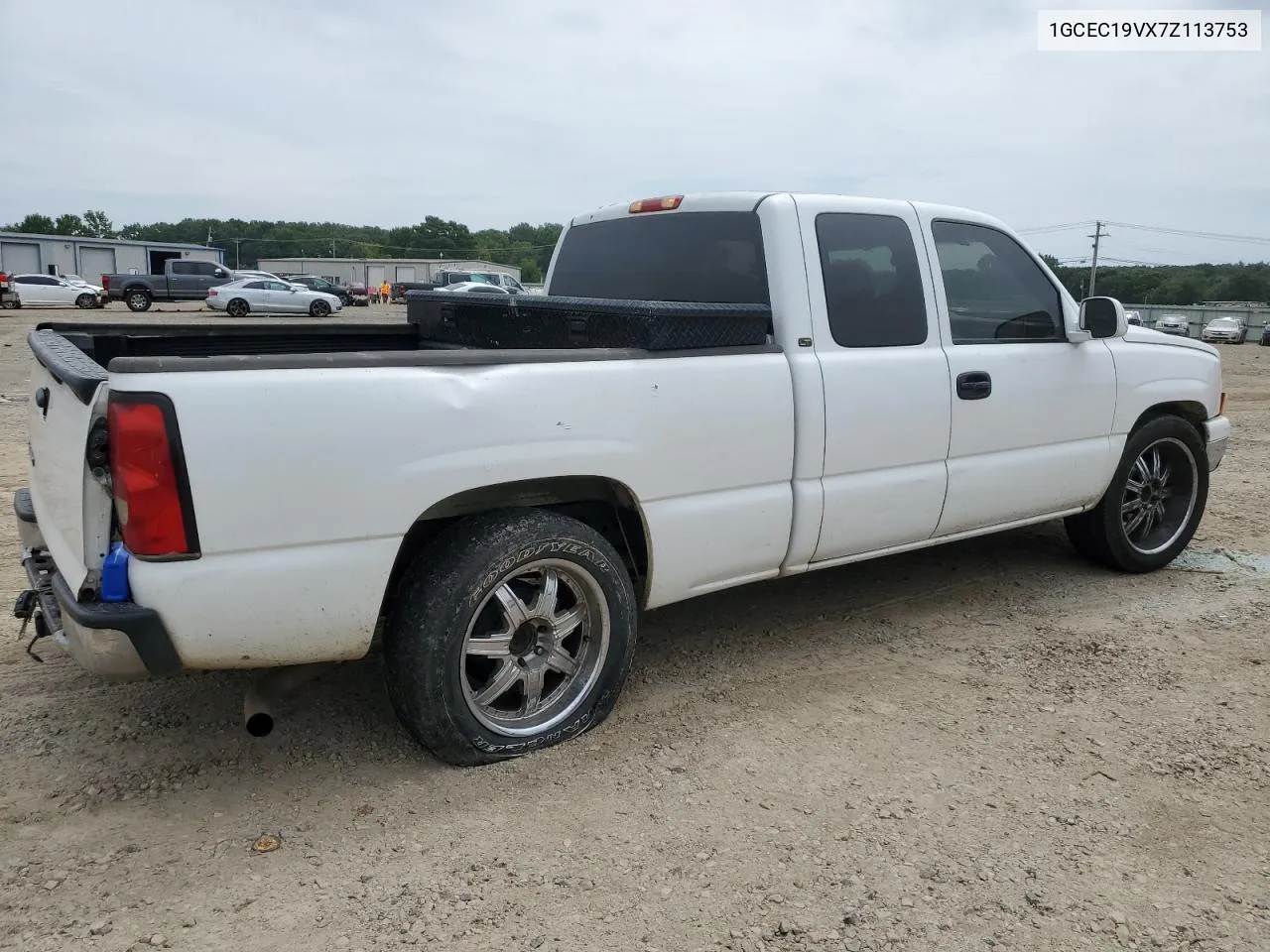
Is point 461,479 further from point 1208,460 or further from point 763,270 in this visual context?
point 1208,460

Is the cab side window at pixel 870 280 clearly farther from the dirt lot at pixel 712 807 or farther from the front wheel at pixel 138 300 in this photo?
the front wheel at pixel 138 300

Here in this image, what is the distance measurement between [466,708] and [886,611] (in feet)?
7.87

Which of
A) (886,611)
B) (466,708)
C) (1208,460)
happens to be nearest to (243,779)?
(466,708)

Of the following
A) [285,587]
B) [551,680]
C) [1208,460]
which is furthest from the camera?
[1208,460]

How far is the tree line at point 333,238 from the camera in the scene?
106m

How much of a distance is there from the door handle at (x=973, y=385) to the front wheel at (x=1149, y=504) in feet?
4.14

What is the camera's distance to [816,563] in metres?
4.00

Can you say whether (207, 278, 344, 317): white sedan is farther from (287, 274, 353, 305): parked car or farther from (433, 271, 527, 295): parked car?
(287, 274, 353, 305): parked car

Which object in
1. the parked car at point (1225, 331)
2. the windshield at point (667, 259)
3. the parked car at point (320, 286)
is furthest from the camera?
the parked car at point (320, 286)

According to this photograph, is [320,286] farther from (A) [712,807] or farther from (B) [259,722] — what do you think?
(A) [712,807]

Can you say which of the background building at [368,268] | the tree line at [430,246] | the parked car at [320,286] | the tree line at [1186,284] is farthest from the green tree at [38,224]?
the tree line at [1186,284]

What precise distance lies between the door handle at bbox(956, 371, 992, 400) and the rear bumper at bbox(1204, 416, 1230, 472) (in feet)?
6.37

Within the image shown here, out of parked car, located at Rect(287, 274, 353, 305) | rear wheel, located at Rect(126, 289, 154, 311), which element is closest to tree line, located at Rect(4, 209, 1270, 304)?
parked car, located at Rect(287, 274, 353, 305)

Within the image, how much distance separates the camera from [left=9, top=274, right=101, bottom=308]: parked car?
3322 centimetres
